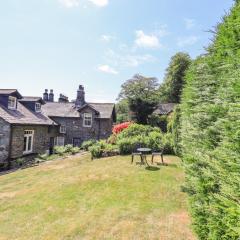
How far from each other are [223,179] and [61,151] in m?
23.8

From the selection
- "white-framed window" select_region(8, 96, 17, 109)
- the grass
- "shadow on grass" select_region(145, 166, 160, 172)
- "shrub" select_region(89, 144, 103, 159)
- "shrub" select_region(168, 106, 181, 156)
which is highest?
"white-framed window" select_region(8, 96, 17, 109)

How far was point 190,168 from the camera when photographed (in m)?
5.94

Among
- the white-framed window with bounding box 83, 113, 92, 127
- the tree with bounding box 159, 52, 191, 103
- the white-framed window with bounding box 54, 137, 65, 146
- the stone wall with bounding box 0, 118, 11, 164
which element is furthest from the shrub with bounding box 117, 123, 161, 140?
the tree with bounding box 159, 52, 191, 103

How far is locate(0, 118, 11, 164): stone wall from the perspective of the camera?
69.4ft

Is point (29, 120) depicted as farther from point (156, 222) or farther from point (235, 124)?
point (235, 124)

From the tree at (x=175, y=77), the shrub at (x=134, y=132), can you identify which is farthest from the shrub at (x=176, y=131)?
the tree at (x=175, y=77)

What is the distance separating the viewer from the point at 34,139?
1004 inches

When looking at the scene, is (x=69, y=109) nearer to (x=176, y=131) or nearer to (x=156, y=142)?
(x=156, y=142)

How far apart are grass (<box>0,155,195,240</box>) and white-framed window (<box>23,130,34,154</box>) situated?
9093 mm

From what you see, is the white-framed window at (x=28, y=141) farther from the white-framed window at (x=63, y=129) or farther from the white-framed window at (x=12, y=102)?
the white-framed window at (x=63, y=129)

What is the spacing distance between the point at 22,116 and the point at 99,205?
56.5 feet

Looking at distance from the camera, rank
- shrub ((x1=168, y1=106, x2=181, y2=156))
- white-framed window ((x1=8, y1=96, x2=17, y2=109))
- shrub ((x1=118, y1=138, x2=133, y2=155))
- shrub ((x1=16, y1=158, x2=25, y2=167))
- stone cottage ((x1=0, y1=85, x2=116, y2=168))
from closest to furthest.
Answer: shrub ((x1=168, y1=106, x2=181, y2=156))
shrub ((x1=118, y1=138, x2=133, y2=155))
stone cottage ((x1=0, y1=85, x2=116, y2=168))
shrub ((x1=16, y1=158, x2=25, y2=167))
white-framed window ((x1=8, y1=96, x2=17, y2=109))

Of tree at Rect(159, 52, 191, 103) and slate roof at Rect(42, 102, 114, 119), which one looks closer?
slate roof at Rect(42, 102, 114, 119)

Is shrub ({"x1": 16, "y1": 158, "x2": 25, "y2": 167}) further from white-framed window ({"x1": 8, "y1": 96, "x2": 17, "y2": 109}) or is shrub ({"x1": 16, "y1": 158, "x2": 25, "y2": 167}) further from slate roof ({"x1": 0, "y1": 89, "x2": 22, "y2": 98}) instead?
slate roof ({"x1": 0, "y1": 89, "x2": 22, "y2": 98})
